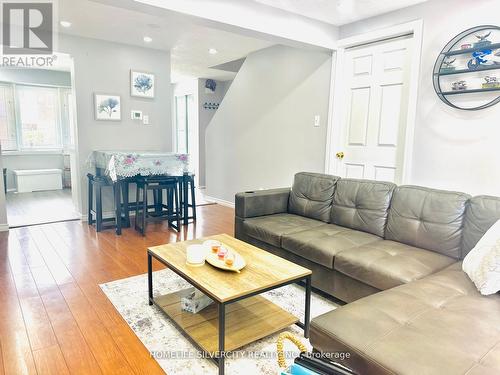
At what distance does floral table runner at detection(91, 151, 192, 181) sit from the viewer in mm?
3787

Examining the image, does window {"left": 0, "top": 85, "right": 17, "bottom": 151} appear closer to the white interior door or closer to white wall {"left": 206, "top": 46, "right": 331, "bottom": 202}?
white wall {"left": 206, "top": 46, "right": 331, "bottom": 202}

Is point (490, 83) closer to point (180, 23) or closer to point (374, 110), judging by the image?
point (374, 110)

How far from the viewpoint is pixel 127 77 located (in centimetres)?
460

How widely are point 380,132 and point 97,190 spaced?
3.26m

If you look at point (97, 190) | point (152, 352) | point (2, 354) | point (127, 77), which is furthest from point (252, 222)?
point (127, 77)

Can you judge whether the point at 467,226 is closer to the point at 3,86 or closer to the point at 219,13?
the point at 219,13

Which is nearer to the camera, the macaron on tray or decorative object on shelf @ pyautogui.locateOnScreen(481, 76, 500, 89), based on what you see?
the macaron on tray

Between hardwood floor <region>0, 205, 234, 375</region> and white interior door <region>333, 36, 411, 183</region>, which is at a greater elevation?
white interior door <region>333, 36, 411, 183</region>

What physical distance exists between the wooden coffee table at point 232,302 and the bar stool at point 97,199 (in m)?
2.13

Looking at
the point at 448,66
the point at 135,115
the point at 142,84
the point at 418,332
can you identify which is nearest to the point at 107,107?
the point at 135,115

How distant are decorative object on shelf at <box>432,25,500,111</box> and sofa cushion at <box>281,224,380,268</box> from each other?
1328 millimetres

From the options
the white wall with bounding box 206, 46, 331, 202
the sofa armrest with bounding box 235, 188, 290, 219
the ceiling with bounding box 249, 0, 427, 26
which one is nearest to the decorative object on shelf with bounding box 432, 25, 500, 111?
the ceiling with bounding box 249, 0, 427, 26

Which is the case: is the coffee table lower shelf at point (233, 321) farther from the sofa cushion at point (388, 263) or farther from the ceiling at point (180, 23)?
the ceiling at point (180, 23)

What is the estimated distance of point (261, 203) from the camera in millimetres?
3143
